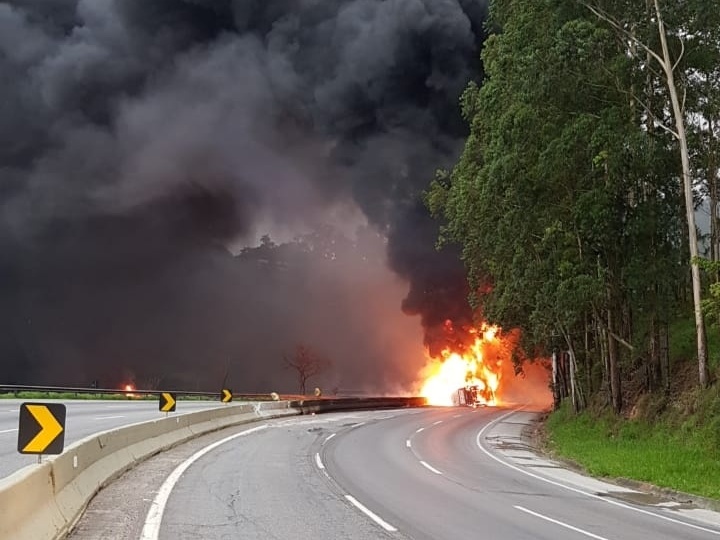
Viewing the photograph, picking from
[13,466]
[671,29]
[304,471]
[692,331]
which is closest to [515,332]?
[692,331]

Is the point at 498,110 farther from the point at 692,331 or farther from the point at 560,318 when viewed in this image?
the point at 692,331

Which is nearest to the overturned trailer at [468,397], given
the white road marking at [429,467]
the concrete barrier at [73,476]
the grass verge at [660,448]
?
the grass verge at [660,448]

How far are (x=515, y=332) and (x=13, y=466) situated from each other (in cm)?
5115

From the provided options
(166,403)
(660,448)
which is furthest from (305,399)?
(660,448)

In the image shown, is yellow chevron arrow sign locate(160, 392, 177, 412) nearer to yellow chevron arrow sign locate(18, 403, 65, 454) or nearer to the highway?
the highway

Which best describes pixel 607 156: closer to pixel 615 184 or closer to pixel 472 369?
pixel 615 184

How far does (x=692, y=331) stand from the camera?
3111 centimetres

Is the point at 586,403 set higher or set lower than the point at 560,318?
lower

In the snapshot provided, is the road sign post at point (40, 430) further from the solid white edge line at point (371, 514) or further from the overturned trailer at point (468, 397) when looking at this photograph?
the overturned trailer at point (468, 397)

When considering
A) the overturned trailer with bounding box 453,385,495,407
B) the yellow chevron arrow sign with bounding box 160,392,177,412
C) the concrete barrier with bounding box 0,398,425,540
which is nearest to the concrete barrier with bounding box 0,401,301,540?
the concrete barrier with bounding box 0,398,425,540

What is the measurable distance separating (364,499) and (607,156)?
14.6m

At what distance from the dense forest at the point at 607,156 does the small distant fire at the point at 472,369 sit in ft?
150

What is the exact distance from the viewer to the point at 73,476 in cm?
982

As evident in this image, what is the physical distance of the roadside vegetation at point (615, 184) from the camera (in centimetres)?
2175
